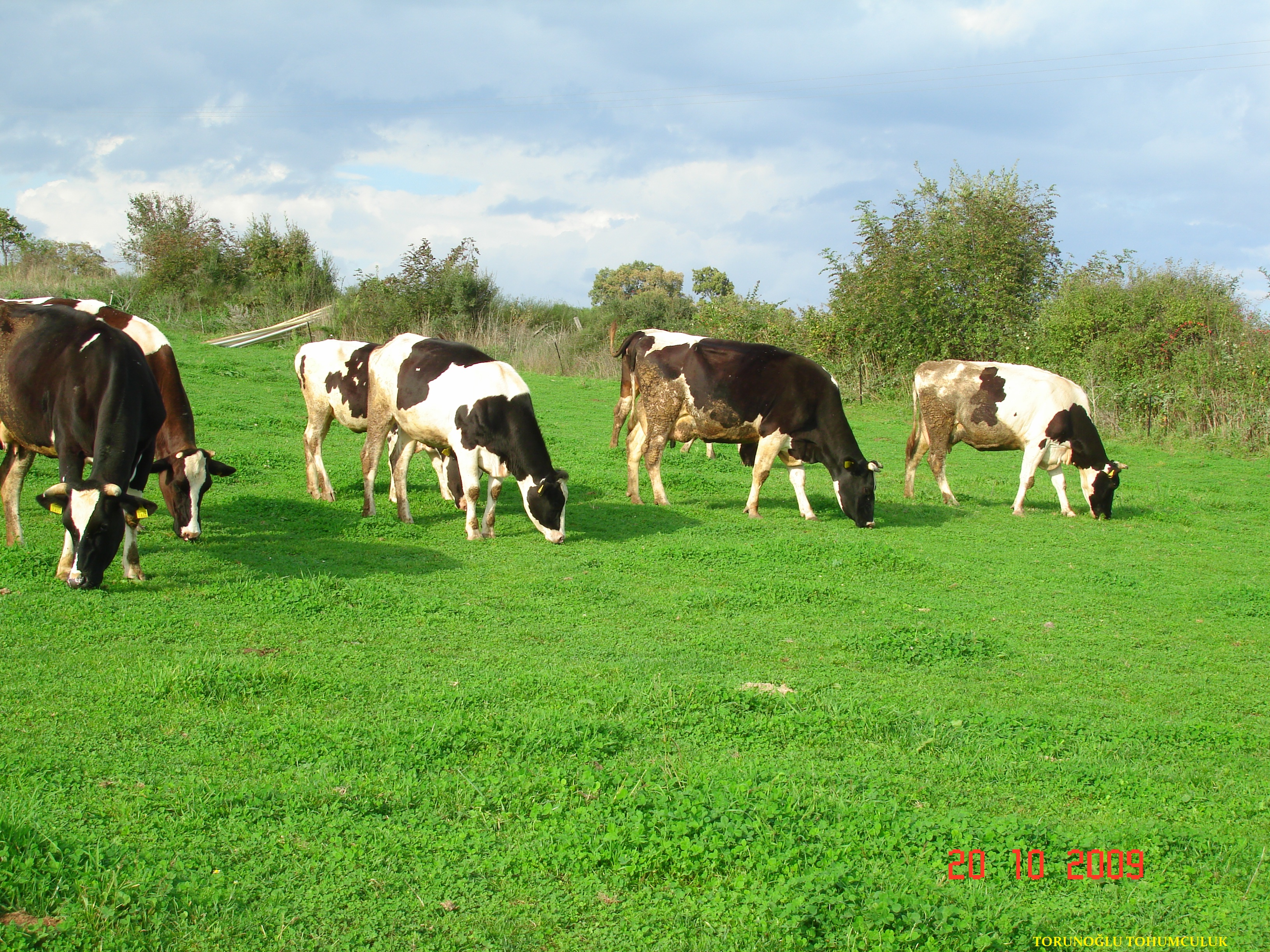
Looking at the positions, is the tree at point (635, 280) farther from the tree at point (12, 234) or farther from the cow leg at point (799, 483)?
the cow leg at point (799, 483)

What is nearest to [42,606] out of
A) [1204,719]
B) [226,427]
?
[1204,719]

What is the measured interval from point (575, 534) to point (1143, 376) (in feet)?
63.6

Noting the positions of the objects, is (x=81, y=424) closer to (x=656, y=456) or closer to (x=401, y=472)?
(x=401, y=472)

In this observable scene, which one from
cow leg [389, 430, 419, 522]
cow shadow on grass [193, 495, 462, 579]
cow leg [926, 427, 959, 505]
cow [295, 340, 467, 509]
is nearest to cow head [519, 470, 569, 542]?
cow shadow on grass [193, 495, 462, 579]

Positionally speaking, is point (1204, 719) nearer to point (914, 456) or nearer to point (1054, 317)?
point (914, 456)

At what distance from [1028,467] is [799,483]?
3853 mm

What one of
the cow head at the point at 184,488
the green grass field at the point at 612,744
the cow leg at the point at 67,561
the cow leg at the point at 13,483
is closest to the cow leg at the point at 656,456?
the green grass field at the point at 612,744

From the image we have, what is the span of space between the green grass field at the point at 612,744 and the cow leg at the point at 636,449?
2.64 meters

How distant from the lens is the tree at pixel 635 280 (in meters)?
70.1

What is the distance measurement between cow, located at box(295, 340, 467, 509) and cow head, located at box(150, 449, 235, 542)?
9.41 feet

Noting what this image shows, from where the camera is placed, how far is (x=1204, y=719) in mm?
6238

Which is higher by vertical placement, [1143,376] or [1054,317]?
[1054,317]

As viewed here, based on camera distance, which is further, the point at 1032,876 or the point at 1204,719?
the point at 1204,719

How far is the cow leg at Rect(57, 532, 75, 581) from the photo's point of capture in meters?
7.54
